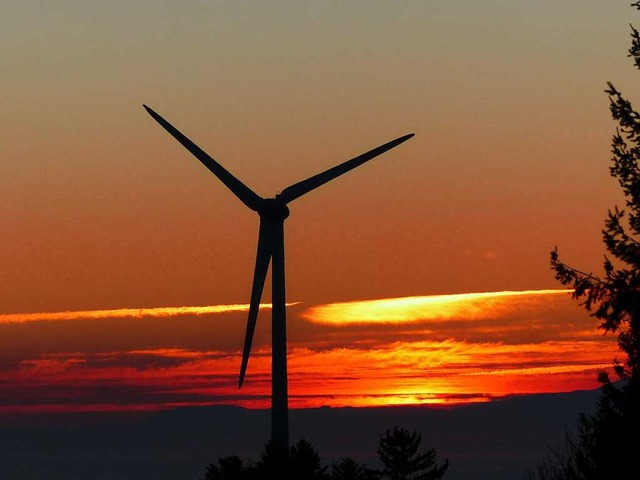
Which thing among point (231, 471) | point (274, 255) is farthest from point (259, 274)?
point (231, 471)

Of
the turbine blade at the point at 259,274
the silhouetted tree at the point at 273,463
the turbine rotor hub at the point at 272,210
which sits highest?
the turbine rotor hub at the point at 272,210

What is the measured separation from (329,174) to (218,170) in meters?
7.20

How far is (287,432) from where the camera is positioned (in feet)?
339

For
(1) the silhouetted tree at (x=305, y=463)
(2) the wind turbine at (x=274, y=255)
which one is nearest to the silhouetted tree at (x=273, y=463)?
(1) the silhouetted tree at (x=305, y=463)

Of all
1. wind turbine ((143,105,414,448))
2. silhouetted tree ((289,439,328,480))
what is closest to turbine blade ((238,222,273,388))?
wind turbine ((143,105,414,448))

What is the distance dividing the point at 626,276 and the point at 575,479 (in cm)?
1754

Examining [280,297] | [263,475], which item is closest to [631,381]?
[263,475]

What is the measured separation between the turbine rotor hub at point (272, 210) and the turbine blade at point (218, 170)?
52cm

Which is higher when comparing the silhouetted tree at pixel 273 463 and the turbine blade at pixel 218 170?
the turbine blade at pixel 218 170

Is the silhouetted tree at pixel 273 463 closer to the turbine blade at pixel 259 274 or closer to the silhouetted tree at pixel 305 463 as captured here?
the silhouetted tree at pixel 305 463

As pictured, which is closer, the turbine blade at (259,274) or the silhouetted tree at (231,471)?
the silhouetted tree at (231,471)

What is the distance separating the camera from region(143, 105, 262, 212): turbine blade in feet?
336

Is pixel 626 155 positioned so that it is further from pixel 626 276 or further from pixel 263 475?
pixel 263 475

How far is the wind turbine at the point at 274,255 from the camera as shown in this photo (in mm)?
101575
